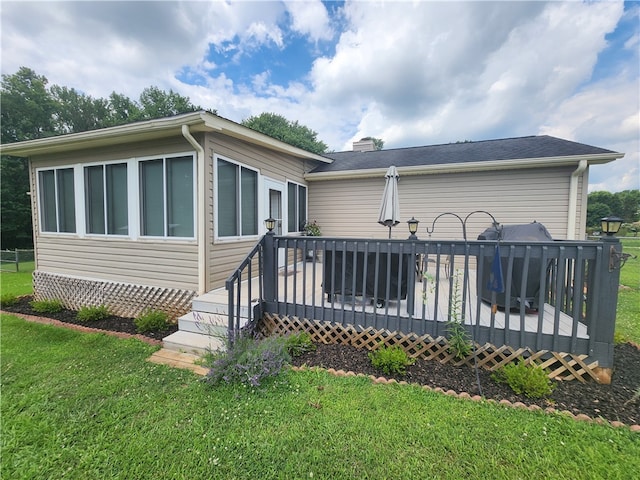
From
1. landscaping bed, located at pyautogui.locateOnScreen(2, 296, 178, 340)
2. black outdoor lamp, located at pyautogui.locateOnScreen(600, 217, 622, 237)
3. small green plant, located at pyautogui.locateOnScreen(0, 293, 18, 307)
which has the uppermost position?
black outdoor lamp, located at pyautogui.locateOnScreen(600, 217, 622, 237)

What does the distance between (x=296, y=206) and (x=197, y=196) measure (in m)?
3.30

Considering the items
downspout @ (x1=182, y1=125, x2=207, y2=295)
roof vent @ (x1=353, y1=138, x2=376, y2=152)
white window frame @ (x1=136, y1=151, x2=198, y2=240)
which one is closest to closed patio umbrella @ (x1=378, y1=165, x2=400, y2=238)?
downspout @ (x1=182, y1=125, x2=207, y2=295)

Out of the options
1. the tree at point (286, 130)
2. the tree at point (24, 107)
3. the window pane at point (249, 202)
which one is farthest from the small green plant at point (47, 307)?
the tree at point (24, 107)

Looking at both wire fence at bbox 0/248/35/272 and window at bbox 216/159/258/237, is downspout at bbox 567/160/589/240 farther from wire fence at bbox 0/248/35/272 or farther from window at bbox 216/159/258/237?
wire fence at bbox 0/248/35/272

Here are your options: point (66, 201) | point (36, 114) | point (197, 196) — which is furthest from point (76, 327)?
point (36, 114)

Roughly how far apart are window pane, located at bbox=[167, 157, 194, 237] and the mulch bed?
10.2 ft

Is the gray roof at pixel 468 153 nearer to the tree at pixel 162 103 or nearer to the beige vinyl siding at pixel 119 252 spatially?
the beige vinyl siding at pixel 119 252

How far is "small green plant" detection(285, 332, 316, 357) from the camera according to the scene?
10.9ft

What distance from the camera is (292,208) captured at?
23.8 ft

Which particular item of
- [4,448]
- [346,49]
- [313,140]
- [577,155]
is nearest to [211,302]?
[4,448]

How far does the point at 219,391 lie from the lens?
2.68m

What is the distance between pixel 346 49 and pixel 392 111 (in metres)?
5.37

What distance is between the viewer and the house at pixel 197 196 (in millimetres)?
4590

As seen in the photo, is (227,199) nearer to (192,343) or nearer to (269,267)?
(269,267)
